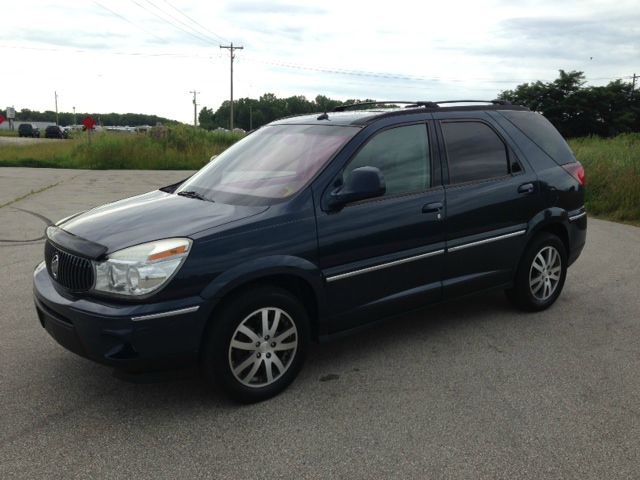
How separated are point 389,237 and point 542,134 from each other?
2.20m

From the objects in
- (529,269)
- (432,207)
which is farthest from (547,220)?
(432,207)

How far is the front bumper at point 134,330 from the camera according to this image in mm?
2912

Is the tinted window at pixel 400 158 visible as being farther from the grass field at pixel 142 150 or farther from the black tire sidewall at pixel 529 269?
the grass field at pixel 142 150

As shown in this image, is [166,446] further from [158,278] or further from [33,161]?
[33,161]

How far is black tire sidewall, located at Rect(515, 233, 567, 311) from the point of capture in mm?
4801

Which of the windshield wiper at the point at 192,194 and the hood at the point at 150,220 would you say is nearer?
the hood at the point at 150,220

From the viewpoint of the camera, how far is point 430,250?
4.05 m

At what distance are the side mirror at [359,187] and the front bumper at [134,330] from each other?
1.07m

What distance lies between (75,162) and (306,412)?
75.7 feet

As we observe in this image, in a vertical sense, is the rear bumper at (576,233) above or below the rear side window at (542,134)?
below

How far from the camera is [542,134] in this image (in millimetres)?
5070

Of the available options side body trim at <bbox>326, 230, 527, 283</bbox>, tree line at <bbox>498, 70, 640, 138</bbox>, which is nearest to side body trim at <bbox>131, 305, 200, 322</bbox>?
side body trim at <bbox>326, 230, 527, 283</bbox>

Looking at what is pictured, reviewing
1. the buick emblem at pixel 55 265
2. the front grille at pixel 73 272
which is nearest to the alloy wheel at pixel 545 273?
the front grille at pixel 73 272

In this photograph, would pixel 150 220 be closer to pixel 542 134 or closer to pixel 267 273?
pixel 267 273
